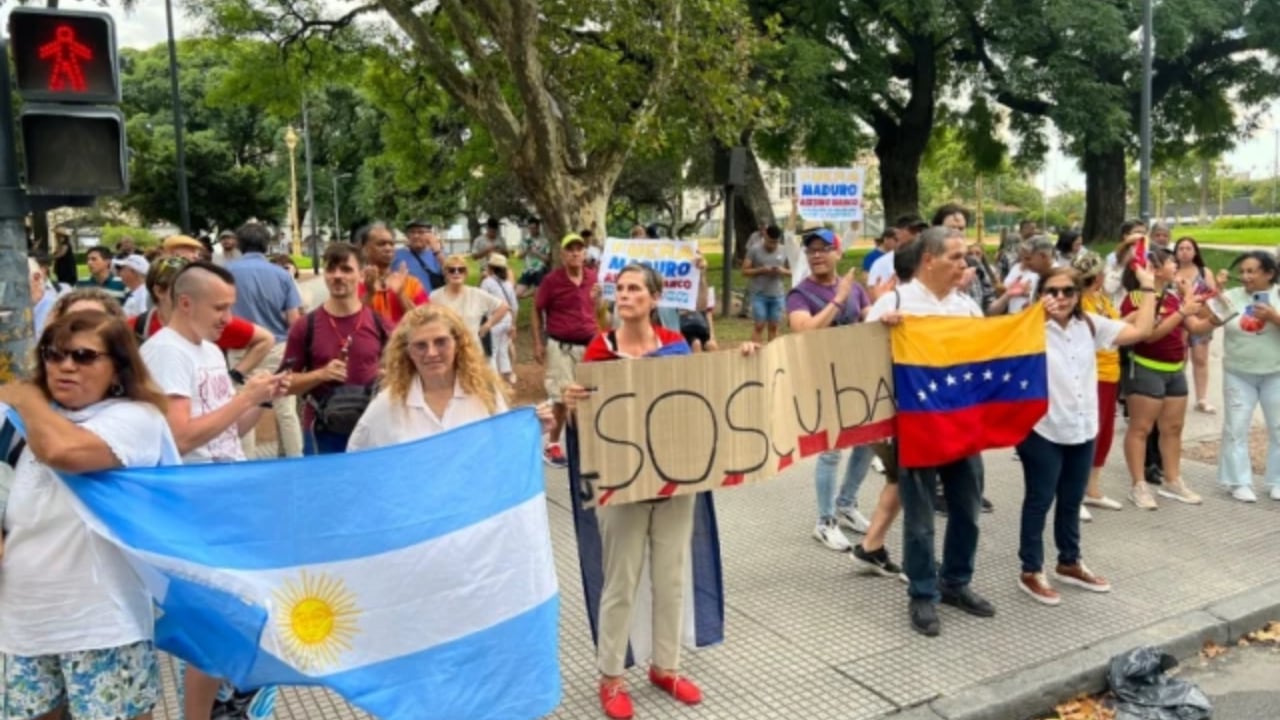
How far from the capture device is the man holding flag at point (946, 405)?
4785 millimetres

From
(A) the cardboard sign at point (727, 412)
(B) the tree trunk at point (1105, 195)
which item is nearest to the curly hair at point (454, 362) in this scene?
(A) the cardboard sign at point (727, 412)

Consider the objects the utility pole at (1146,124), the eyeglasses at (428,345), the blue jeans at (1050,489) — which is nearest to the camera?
the eyeglasses at (428,345)

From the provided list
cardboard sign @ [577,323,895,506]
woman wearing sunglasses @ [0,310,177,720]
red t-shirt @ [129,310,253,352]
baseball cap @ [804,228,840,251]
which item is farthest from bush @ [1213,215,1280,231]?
woman wearing sunglasses @ [0,310,177,720]

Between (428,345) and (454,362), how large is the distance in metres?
0.13

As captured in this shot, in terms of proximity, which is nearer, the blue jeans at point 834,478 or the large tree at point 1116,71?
the blue jeans at point 834,478

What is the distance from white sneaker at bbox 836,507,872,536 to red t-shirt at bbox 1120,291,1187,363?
7.74ft

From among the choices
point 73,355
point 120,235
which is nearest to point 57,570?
point 73,355

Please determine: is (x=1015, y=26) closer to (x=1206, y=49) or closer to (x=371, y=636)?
(x=1206, y=49)

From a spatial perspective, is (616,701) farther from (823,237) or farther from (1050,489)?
(823,237)

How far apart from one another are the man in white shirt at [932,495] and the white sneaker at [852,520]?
1260mm

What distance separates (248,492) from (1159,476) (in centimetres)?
681

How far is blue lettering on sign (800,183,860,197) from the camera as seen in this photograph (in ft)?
25.0

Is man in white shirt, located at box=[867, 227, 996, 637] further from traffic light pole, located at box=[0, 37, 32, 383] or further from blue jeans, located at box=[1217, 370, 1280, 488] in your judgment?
traffic light pole, located at box=[0, 37, 32, 383]

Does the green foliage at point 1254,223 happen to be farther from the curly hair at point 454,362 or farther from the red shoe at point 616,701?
the curly hair at point 454,362
